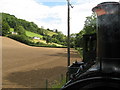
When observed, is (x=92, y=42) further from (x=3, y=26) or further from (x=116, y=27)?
(x=3, y=26)

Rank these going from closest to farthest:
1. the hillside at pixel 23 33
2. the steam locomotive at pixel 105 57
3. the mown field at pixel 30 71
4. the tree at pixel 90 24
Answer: the steam locomotive at pixel 105 57
the mown field at pixel 30 71
the tree at pixel 90 24
the hillside at pixel 23 33

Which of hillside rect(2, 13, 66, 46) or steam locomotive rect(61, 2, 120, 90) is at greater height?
hillside rect(2, 13, 66, 46)

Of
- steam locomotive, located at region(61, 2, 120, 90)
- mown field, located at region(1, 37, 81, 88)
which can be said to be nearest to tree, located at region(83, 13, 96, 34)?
mown field, located at region(1, 37, 81, 88)

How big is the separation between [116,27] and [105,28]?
0.24 metres

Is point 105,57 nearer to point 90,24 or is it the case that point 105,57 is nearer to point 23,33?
point 90,24

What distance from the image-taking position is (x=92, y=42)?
7082mm

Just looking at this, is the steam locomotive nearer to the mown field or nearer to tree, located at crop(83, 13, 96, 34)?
the mown field

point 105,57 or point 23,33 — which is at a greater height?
point 23,33

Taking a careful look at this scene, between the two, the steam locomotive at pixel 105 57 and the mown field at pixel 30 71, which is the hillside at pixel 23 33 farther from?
the steam locomotive at pixel 105 57

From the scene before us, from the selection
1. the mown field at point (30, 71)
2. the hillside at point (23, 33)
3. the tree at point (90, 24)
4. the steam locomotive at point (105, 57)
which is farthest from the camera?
the hillside at point (23, 33)

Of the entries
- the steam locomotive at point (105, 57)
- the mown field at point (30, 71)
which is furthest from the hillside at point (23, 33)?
the steam locomotive at point (105, 57)

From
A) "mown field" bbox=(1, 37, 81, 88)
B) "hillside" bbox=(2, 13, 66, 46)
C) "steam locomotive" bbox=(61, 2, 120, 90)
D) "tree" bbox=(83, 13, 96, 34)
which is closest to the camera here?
"steam locomotive" bbox=(61, 2, 120, 90)

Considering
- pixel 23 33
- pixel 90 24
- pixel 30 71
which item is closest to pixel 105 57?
pixel 30 71

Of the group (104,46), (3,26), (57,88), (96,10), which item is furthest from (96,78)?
(3,26)
